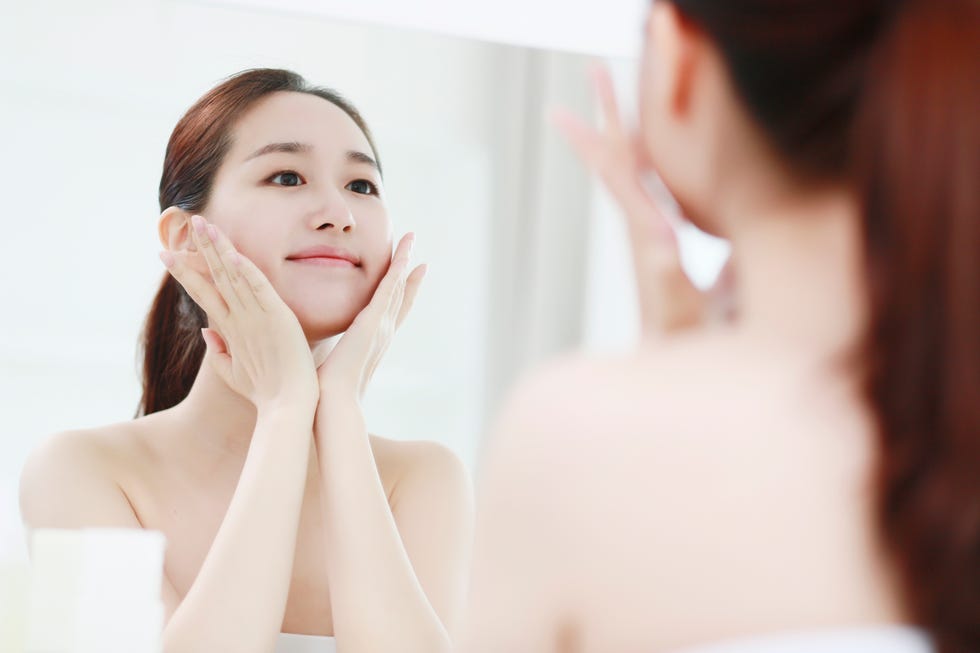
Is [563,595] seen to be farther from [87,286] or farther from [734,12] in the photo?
[87,286]

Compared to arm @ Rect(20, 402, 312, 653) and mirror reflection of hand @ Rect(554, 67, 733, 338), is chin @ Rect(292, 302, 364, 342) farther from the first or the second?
mirror reflection of hand @ Rect(554, 67, 733, 338)

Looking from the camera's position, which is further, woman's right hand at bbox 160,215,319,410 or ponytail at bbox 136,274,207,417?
ponytail at bbox 136,274,207,417

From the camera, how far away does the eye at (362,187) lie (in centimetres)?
120

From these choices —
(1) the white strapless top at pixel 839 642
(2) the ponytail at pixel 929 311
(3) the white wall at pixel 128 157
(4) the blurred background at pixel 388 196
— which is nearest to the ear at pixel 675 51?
(2) the ponytail at pixel 929 311

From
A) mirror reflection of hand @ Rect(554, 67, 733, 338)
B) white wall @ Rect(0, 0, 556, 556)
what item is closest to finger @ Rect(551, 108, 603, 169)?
mirror reflection of hand @ Rect(554, 67, 733, 338)

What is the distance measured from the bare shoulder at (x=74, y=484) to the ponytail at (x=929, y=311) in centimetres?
84

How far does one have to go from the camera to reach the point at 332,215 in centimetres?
114

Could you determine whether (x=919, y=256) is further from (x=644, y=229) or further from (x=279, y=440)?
(x=279, y=440)

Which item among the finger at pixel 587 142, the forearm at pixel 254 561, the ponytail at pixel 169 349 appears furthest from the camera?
the ponytail at pixel 169 349

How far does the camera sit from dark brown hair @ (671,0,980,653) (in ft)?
1.53

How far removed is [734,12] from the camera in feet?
1.68

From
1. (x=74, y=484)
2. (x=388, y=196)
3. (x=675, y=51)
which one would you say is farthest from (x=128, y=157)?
(x=675, y=51)

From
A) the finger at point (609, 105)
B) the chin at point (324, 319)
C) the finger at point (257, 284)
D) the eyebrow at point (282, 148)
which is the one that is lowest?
the chin at point (324, 319)

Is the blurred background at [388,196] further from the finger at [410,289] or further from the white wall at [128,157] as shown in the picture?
the finger at [410,289]
